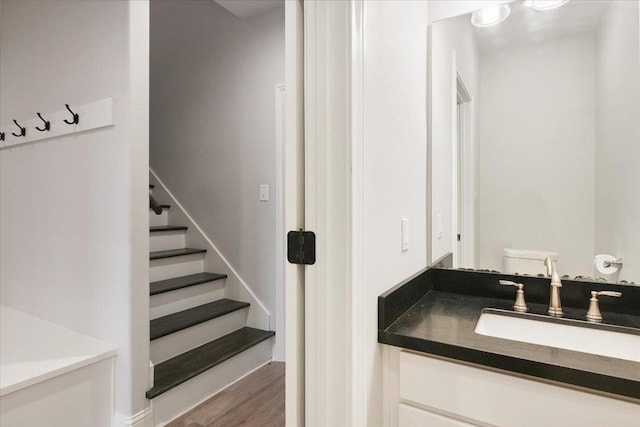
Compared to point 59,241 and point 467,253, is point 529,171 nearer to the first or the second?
point 467,253

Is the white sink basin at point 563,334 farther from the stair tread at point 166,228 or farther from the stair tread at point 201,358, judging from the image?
the stair tread at point 166,228

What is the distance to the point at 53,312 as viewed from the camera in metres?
2.03

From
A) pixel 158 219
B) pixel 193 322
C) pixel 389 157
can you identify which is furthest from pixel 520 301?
pixel 158 219

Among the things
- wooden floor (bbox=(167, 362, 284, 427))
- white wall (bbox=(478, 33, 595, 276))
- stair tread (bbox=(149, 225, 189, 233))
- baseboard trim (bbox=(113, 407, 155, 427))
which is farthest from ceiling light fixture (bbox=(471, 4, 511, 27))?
stair tread (bbox=(149, 225, 189, 233))

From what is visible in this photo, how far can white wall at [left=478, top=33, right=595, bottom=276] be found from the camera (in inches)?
48.1

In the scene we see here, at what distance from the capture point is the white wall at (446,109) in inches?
55.6

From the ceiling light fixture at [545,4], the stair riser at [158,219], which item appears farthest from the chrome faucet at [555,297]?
the stair riser at [158,219]

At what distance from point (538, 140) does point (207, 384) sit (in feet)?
6.82

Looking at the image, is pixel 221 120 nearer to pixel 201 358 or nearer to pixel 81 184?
pixel 81 184

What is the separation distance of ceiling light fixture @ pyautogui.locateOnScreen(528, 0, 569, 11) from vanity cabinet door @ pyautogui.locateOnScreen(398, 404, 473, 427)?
1424 millimetres

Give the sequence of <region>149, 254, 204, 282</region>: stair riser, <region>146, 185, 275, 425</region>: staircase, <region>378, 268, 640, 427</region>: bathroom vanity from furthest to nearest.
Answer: <region>149, 254, 204, 282</region>: stair riser < <region>146, 185, 275, 425</region>: staircase < <region>378, 268, 640, 427</region>: bathroom vanity

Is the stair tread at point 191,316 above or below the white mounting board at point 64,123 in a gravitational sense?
below

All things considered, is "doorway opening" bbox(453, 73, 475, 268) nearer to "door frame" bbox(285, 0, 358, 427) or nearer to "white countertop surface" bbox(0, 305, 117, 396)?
"door frame" bbox(285, 0, 358, 427)

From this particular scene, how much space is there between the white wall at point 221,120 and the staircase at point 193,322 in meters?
0.13
